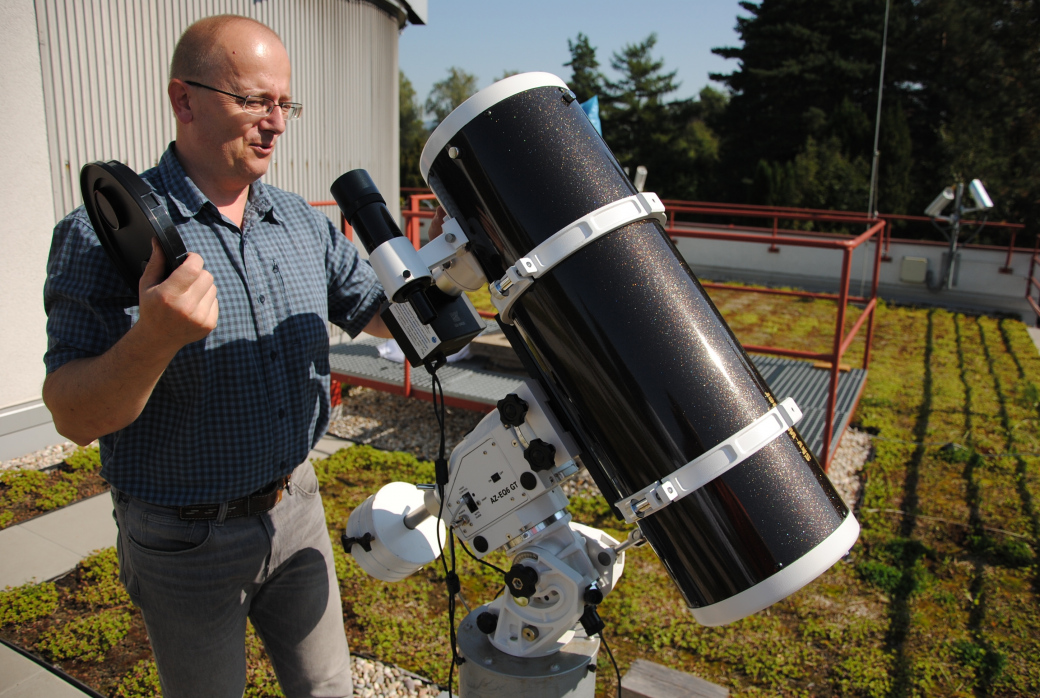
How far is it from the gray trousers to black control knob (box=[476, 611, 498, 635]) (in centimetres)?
52

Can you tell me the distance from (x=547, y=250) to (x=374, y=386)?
393 centimetres

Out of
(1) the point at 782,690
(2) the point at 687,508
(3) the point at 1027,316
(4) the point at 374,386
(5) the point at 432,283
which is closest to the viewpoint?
(2) the point at 687,508

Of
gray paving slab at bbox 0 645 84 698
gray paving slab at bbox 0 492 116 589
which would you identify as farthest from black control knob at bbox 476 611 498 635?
gray paving slab at bbox 0 492 116 589

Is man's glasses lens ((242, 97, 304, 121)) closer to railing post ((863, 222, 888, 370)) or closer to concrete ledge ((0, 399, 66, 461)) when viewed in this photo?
concrete ledge ((0, 399, 66, 461))

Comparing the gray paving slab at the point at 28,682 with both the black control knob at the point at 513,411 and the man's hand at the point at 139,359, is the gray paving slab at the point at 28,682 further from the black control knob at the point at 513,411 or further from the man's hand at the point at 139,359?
the black control knob at the point at 513,411

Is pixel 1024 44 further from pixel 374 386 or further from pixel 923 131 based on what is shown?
pixel 374 386

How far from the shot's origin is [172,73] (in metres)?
1.45

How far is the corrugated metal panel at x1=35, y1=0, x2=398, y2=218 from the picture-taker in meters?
4.03

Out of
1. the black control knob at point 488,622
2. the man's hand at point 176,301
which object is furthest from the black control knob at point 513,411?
the man's hand at point 176,301

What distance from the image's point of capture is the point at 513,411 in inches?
50.1

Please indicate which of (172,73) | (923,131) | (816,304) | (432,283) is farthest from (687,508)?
(923,131)

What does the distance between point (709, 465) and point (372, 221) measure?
78cm

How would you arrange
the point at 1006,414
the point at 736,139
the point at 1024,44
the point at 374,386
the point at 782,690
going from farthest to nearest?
the point at 736,139 < the point at 1024,44 < the point at 1006,414 < the point at 374,386 < the point at 782,690

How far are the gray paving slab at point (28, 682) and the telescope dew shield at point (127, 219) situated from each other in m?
1.74
